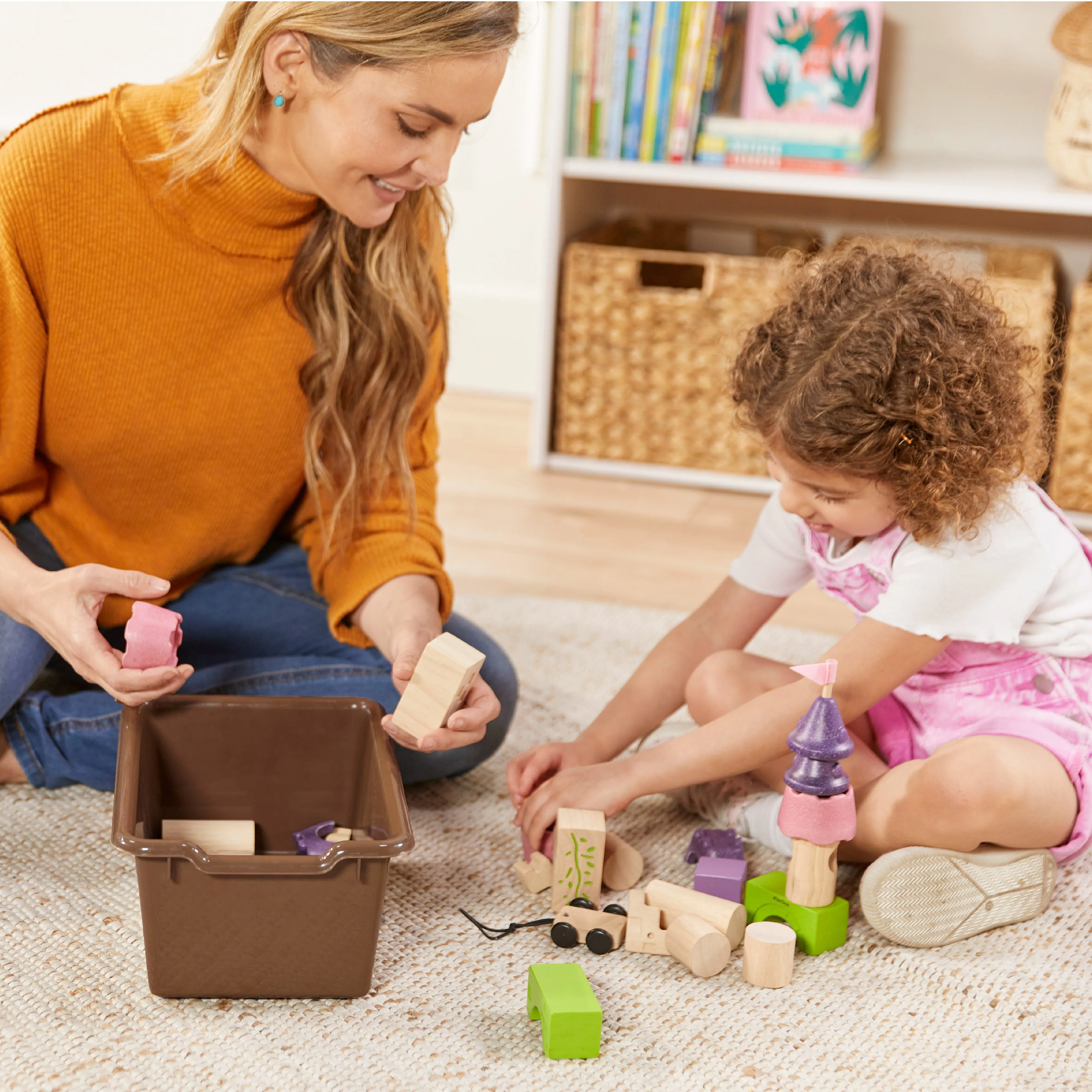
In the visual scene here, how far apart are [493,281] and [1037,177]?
102 centimetres

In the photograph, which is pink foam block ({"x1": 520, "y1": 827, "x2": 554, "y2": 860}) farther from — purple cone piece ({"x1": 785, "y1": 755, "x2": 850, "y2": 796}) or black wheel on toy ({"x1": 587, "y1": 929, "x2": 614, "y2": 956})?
purple cone piece ({"x1": 785, "y1": 755, "x2": 850, "y2": 796})

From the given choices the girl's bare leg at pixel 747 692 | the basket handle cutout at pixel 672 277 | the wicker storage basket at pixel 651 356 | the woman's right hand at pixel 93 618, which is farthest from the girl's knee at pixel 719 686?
the basket handle cutout at pixel 672 277

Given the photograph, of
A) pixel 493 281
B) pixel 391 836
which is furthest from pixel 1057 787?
pixel 493 281

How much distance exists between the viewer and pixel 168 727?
3.34 ft

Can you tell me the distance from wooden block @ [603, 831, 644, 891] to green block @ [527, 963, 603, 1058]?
19cm

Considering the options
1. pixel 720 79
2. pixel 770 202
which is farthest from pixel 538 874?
pixel 770 202

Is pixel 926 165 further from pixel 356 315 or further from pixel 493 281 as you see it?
pixel 356 315

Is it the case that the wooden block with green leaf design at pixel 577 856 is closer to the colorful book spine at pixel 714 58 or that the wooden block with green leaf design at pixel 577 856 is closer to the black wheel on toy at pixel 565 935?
the black wheel on toy at pixel 565 935

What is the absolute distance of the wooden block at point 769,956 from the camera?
92cm

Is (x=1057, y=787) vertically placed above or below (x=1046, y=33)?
below

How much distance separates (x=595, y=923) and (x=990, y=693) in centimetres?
38

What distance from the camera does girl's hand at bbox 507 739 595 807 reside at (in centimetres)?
109

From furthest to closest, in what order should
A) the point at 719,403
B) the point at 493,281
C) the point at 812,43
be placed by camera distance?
1. the point at 493,281
2. the point at 719,403
3. the point at 812,43

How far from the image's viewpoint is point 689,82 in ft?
6.56
